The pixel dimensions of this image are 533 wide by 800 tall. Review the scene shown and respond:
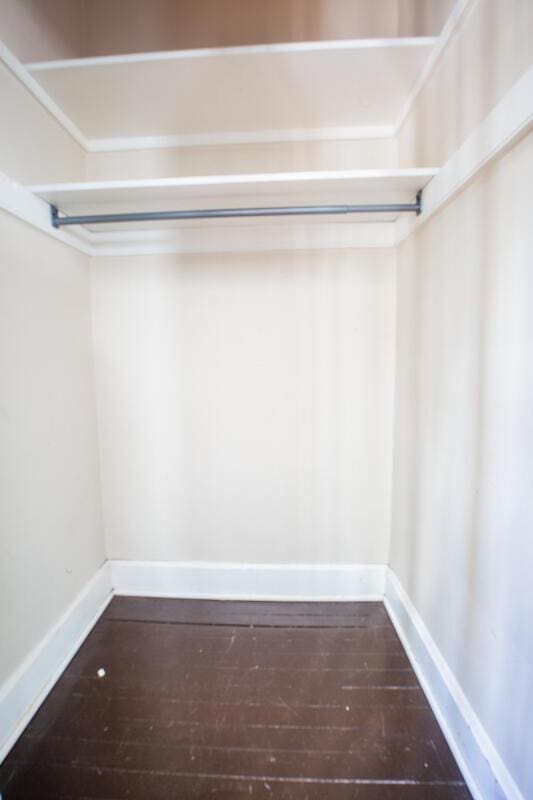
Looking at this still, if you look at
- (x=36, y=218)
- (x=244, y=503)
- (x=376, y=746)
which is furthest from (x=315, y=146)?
(x=376, y=746)

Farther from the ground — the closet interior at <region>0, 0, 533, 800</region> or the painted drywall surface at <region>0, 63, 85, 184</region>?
the painted drywall surface at <region>0, 63, 85, 184</region>

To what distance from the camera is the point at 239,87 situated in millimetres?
1348

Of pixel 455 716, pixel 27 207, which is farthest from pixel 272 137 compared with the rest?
pixel 455 716

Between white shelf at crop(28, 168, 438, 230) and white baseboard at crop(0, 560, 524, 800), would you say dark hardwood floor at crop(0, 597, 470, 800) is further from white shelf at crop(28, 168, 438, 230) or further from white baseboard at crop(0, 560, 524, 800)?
white shelf at crop(28, 168, 438, 230)

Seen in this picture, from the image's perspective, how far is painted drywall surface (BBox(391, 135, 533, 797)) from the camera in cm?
83

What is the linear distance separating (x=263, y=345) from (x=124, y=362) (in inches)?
28.7

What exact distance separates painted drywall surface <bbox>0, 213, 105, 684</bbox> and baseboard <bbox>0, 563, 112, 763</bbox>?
43 mm

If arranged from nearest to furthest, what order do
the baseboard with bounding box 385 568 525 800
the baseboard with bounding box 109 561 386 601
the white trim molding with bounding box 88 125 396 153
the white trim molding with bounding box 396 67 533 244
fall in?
the white trim molding with bounding box 396 67 533 244
the baseboard with bounding box 385 568 525 800
the white trim molding with bounding box 88 125 396 153
the baseboard with bounding box 109 561 386 601

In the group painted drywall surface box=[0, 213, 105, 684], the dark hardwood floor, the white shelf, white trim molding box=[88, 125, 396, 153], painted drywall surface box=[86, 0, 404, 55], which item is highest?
painted drywall surface box=[86, 0, 404, 55]

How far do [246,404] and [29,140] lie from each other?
138 centimetres

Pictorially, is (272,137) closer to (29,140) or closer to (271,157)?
(271,157)

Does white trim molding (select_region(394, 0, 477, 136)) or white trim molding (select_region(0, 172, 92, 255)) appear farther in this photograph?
white trim molding (select_region(0, 172, 92, 255))

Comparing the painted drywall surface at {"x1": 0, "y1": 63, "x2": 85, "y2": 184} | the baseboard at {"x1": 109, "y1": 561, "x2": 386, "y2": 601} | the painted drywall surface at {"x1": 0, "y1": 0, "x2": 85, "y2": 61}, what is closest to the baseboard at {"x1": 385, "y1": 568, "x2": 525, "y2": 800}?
the baseboard at {"x1": 109, "y1": 561, "x2": 386, "y2": 601}

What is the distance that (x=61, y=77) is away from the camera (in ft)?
4.24
